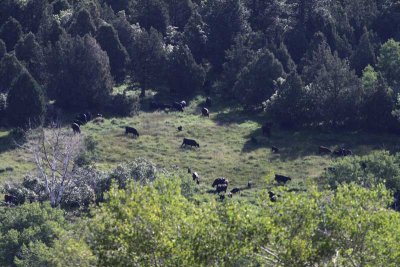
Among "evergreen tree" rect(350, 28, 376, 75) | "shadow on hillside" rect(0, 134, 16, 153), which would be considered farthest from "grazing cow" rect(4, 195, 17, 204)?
"evergreen tree" rect(350, 28, 376, 75)

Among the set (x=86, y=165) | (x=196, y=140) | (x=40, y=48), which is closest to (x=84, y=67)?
(x=40, y=48)

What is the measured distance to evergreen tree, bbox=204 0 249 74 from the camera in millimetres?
92375

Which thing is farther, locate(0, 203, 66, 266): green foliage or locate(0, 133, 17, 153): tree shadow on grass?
locate(0, 133, 17, 153): tree shadow on grass

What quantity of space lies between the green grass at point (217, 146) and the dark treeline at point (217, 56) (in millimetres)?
2366

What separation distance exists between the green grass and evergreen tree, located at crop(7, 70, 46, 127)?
201 centimetres

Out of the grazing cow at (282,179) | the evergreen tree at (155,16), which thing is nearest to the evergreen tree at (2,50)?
the evergreen tree at (155,16)

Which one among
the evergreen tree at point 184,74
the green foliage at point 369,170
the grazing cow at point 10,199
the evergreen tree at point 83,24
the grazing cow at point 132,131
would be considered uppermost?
the evergreen tree at point 83,24

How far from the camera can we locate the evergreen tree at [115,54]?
87.1 m

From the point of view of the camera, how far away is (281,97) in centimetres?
7712

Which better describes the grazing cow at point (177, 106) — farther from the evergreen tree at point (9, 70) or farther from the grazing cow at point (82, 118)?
the evergreen tree at point (9, 70)

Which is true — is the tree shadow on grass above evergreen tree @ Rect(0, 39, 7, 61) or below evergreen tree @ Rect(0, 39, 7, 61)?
below

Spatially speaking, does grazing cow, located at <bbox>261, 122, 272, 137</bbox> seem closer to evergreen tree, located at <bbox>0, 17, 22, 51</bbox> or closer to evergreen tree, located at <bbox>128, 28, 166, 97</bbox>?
evergreen tree, located at <bbox>128, 28, 166, 97</bbox>

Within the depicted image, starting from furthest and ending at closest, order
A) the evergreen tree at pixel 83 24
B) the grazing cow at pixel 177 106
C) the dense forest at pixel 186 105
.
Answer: the evergreen tree at pixel 83 24
the grazing cow at pixel 177 106
the dense forest at pixel 186 105

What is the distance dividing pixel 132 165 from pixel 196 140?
1267 cm
